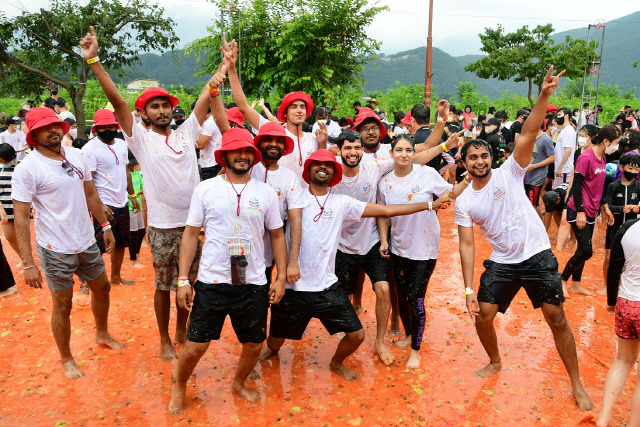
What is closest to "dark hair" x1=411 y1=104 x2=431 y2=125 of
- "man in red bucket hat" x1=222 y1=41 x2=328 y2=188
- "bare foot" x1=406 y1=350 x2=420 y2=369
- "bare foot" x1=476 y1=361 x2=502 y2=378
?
"man in red bucket hat" x1=222 y1=41 x2=328 y2=188

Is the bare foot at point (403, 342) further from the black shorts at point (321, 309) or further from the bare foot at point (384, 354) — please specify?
the black shorts at point (321, 309)

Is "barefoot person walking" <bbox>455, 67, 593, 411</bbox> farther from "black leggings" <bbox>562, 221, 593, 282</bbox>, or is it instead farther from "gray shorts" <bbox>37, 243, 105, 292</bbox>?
"gray shorts" <bbox>37, 243, 105, 292</bbox>

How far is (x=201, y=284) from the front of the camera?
393 centimetres

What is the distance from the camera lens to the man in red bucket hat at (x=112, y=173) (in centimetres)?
677

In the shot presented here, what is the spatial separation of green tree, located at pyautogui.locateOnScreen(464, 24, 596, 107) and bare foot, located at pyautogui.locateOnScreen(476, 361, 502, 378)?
32.8 m

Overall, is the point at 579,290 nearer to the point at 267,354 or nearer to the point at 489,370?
the point at 489,370

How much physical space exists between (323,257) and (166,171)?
5.38ft

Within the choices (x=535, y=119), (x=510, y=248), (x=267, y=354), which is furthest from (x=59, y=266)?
(x=535, y=119)

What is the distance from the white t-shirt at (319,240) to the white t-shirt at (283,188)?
9cm

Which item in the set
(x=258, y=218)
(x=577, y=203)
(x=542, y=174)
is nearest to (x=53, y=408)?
(x=258, y=218)

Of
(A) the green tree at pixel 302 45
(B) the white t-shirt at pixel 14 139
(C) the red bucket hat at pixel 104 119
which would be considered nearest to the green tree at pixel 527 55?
(A) the green tree at pixel 302 45

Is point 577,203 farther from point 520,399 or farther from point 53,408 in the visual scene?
point 53,408

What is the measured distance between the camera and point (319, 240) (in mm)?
4387

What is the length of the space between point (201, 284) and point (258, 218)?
676 millimetres
